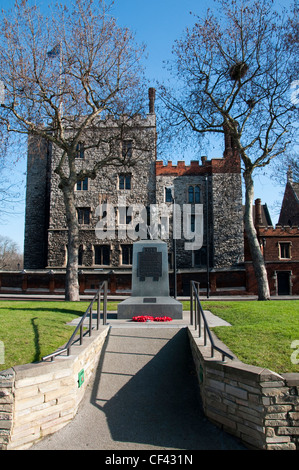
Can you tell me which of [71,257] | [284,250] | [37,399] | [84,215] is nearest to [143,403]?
[37,399]

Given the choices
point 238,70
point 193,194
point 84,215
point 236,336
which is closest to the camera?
point 236,336

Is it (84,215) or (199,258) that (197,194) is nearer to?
(199,258)

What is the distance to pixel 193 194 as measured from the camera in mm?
33000

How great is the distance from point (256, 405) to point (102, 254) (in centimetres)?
2787

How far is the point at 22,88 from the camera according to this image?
617 inches

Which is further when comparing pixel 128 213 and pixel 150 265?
pixel 128 213

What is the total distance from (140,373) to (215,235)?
85.2ft

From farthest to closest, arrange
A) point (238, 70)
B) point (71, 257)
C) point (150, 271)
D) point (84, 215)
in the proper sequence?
1. point (84, 215)
2. point (238, 70)
3. point (71, 257)
4. point (150, 271)

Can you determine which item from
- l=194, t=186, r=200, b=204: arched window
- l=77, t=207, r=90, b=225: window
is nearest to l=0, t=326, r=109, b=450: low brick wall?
l=77, t=207, r=90, b=225: window

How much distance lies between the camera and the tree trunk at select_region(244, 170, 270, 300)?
52.4 feet

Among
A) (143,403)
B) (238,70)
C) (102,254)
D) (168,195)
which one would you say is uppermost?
(238,70)

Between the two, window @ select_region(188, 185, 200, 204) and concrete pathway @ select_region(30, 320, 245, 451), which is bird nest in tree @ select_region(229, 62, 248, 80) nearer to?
concrete pathway @ select_region(30, 320, 245, 451)

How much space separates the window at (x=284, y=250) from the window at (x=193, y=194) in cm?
884
